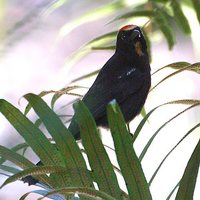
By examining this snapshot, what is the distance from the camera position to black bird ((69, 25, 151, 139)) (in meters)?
1.12

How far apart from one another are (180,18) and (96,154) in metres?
0.68

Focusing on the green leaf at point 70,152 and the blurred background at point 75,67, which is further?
the blurred background at point 75,67

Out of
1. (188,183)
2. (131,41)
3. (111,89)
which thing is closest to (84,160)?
(188,183)

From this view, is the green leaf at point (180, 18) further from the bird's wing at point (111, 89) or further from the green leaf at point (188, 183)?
the green leaf at point (188, 183)

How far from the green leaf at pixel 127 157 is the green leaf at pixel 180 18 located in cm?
67

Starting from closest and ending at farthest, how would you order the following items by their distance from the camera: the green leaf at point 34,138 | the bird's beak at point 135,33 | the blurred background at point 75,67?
the green leaf at point 34,138 → the bird's beak at point 135,33 → the blurred background at point 75,67

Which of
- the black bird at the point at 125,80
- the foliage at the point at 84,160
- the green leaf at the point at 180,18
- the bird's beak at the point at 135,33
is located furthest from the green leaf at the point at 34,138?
the green leaf at the point at 180,18

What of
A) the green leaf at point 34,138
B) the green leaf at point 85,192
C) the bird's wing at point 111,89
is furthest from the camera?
the bird's wing at point 111,89

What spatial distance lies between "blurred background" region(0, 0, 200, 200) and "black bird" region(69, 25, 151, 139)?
198 mm

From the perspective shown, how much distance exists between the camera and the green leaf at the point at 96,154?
2.23ft

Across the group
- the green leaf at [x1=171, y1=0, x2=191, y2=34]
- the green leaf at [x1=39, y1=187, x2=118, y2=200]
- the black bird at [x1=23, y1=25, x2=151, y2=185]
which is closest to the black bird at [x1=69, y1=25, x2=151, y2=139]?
the black bird at [x1=23, y1=25, x2=151, y2=185]

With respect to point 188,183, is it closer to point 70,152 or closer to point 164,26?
point 70,152

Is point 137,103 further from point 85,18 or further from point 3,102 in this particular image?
point 3,102

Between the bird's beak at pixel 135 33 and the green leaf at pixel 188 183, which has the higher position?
the bird's beak at pixel 135 33
